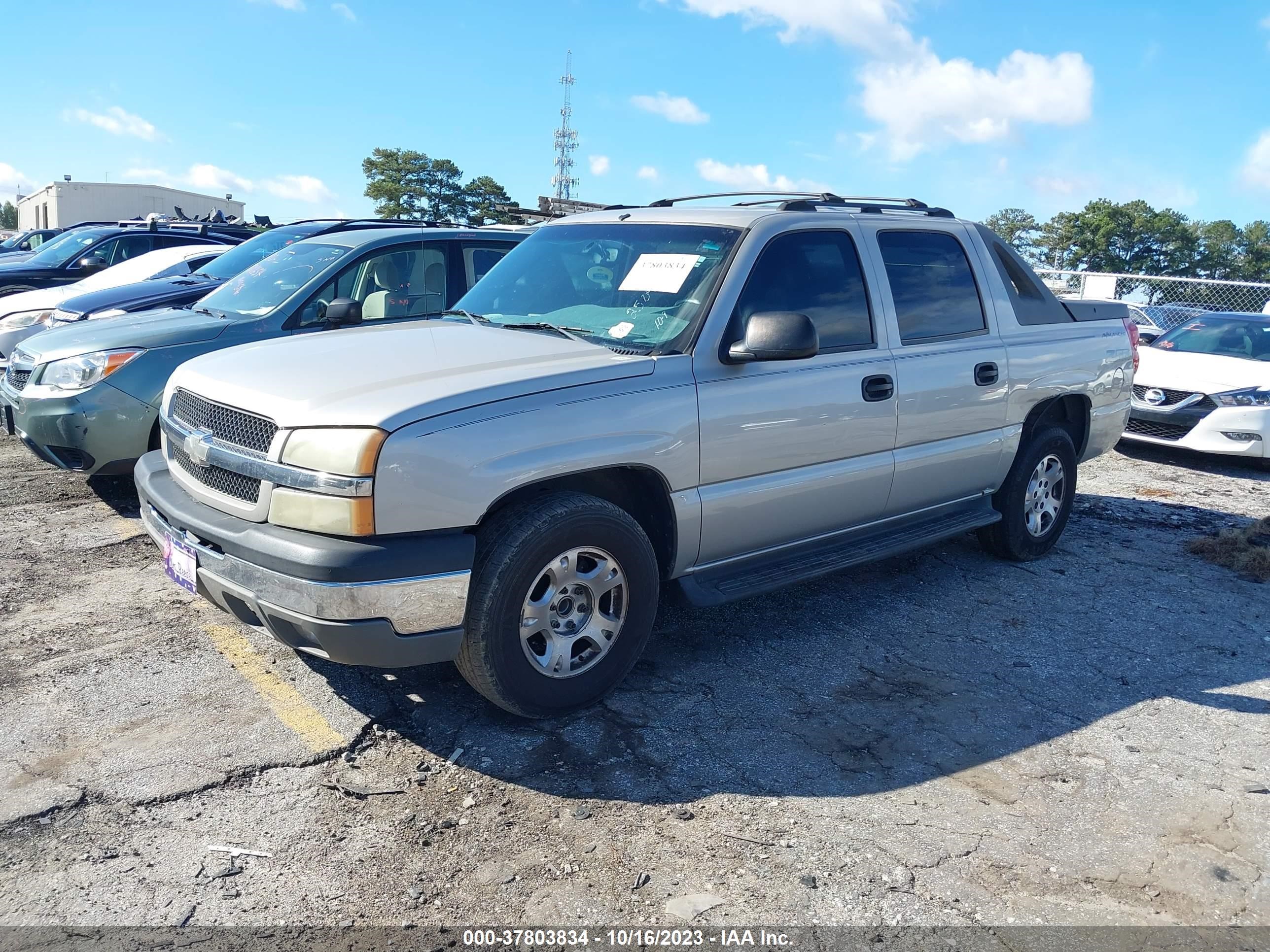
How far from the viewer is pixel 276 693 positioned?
3887mm

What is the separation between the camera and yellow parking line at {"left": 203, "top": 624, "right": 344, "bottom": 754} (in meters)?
3.57

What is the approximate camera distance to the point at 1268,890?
2934 millimetres

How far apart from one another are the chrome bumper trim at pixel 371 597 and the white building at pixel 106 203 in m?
61.5

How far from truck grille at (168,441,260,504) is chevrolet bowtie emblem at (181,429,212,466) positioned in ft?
0.09

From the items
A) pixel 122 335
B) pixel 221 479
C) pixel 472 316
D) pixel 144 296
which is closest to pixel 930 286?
pixel 472 316

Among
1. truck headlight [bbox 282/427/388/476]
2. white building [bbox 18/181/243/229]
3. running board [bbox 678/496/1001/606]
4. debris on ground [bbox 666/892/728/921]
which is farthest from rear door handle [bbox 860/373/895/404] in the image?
white building [bbox 18/181/243/229]

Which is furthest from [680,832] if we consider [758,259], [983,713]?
[758,259]

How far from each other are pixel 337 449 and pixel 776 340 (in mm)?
1679

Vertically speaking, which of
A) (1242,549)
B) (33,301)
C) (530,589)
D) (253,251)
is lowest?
(1242,549)

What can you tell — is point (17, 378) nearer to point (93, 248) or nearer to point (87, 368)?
point (87, 368)

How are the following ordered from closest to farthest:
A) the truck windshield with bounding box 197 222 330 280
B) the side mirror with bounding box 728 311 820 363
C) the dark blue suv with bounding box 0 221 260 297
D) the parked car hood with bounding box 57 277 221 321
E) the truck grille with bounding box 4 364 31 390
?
the side mirror with bounding box 728 311 820 363 → the truck grille with bounding box 4 364 31 390 → the parked car hood with bounding box 57 277 221 321 → the truck windshield with bounding box 197 222 330 280 → the dark blue suv with bounding box 0 221 260 297

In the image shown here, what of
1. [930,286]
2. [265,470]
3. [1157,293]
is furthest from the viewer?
[1157,293]

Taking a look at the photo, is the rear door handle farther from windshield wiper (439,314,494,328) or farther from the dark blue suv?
the dark blue suv

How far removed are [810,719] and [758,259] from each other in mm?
1881
